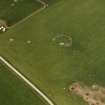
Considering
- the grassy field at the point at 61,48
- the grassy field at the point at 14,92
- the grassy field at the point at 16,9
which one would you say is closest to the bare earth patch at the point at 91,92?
the grassy field at the point at 61,48

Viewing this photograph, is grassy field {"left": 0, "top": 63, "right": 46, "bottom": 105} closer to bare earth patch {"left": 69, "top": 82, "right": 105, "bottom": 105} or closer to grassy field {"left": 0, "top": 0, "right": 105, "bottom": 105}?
grassy field {"left": 0, "top": 0, "right": 105, "bottom": 105}

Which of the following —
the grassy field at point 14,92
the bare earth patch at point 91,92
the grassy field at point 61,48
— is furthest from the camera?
the grassy field at point 61,48

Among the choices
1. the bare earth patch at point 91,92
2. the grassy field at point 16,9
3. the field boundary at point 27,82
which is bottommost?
the bare earth patch at point 91,92

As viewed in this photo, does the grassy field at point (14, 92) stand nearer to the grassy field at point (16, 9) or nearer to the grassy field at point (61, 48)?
the grassy field at point (61, 48)

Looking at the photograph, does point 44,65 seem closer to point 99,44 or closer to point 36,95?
point 36,95

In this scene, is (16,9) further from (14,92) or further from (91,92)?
(91,92)

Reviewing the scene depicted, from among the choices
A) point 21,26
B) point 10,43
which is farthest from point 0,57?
point 21,26

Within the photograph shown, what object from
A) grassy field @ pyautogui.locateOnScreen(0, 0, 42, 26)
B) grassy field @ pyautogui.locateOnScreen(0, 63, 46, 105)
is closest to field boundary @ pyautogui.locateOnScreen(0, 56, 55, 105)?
grassy field @ pyautogui.locateOnScreen(0, 63, 46, 105)
